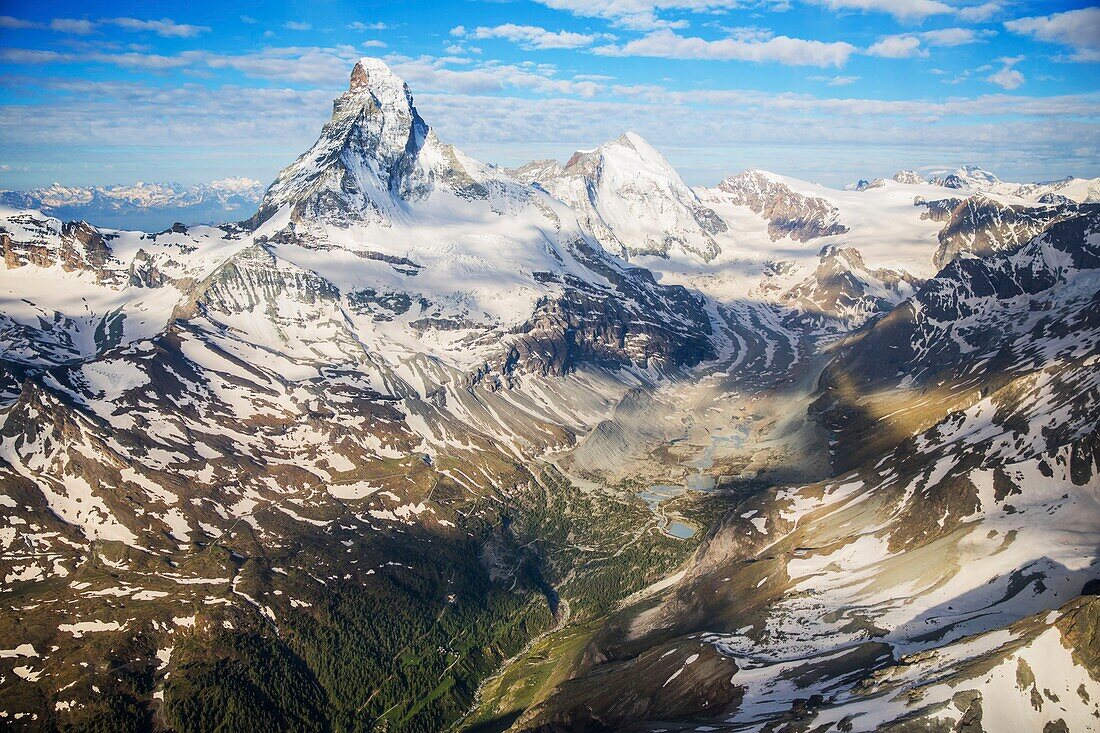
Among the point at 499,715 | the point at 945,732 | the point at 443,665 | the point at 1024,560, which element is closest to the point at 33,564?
the point at 443,665

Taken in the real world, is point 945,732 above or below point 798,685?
above

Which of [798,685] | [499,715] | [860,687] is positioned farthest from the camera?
[499,715]

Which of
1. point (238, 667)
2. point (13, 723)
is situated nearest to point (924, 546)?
point (238, 667)

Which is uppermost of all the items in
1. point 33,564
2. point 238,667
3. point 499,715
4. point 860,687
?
point 860,687

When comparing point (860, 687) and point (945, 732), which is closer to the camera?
point (945, 732)

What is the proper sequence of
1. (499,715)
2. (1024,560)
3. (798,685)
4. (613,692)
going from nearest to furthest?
(798,685)
(1024,560)
(613,692)
(499,715)

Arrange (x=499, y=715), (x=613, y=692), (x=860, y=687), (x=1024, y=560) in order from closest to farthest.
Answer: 1. (x=860, y=687)
2. (x=1024, y=560)
3. (x=613, y=692)
4. (x=499, y=715)

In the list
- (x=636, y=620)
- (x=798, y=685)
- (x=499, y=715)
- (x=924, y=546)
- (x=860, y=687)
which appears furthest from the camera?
(x=636, y=620)

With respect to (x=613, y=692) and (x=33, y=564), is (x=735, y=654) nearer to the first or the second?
(x=613, y=692)

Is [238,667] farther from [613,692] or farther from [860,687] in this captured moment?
[860,687]
